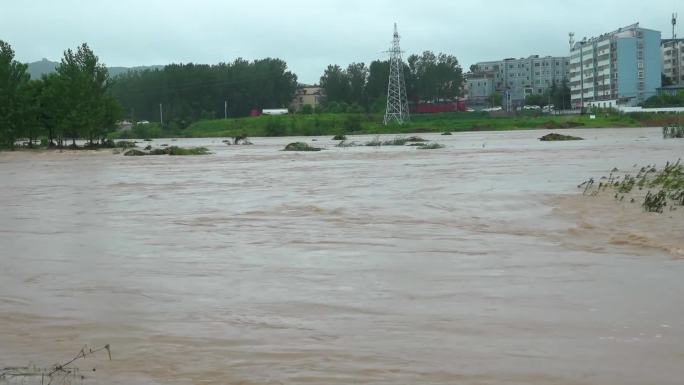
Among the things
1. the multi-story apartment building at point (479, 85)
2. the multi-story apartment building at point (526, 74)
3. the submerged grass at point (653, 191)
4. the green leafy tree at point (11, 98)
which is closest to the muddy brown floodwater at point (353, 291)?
the submerged grass at point (653, 191)

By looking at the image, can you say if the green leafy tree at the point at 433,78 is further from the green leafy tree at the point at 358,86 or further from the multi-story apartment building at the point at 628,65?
the multi-story apartment building at the point at 628,65

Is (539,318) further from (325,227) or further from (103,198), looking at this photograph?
(103,198)

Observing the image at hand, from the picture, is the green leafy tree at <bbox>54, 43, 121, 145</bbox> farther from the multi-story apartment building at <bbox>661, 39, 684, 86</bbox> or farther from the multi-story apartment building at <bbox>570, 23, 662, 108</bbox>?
the multi-story apartment building at <bbox>661, 39, 684, 86</bbox>

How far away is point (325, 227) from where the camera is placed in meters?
13.5

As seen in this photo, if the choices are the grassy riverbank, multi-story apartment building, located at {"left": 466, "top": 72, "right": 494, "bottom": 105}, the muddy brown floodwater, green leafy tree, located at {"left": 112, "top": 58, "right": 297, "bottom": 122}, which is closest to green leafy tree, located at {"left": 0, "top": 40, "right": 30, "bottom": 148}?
the grassy riverbank

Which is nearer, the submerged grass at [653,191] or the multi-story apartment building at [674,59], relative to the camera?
the submerged grass at [653,191]

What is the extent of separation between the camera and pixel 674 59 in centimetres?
15900

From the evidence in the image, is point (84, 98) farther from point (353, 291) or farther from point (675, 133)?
point (353, 291)

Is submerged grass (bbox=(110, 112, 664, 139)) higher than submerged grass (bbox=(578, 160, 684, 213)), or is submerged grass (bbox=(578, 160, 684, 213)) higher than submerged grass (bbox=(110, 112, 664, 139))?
submerged grass (bbox=(110, 112, 664, 139))

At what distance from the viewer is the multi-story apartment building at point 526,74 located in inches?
7569

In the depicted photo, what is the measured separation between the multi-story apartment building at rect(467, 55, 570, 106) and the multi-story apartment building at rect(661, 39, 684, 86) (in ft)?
100

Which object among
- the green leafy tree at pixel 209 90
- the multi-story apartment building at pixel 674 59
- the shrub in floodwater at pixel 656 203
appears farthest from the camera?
the multi-story apartment building at pixel 674 59

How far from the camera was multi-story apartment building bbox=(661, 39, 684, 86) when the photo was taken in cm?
15725

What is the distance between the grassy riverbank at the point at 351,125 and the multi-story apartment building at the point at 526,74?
77016 mm
